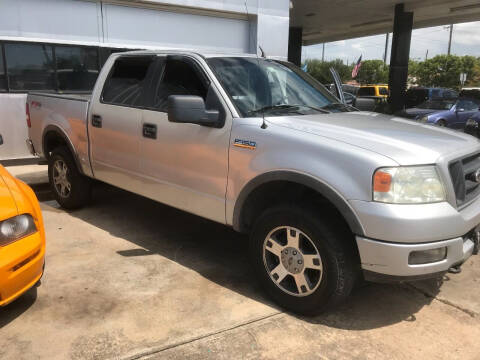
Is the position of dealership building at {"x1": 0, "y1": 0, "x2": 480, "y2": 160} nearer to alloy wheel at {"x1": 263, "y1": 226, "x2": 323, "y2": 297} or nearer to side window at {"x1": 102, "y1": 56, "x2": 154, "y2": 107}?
side window at {"x1": 102, "y1": 56, "x2": 154, "y2": 107}

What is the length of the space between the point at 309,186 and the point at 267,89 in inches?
46.2

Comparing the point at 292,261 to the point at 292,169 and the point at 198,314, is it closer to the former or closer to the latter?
the point at 292,169

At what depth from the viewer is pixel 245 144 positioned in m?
3.27

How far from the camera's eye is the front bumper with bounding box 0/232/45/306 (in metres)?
2.65

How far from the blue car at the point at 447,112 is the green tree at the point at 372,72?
4406cm

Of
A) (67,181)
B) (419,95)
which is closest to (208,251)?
(67,181)

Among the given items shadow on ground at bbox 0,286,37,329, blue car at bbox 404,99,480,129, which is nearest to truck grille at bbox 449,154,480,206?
shadow on ground at bbox 0,286,37,329

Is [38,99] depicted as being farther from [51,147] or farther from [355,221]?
[355,221]

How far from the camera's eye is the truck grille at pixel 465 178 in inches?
113

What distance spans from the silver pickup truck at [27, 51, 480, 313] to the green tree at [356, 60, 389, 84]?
55.9 metres

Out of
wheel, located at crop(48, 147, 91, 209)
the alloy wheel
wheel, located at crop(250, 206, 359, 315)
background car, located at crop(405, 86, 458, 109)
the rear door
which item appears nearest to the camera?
wheel, located at crop(250, 206, 359, 315)

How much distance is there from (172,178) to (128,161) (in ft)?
2.26

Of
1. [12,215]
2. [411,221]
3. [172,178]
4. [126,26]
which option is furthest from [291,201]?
[126,26]

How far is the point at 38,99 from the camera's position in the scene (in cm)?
559
